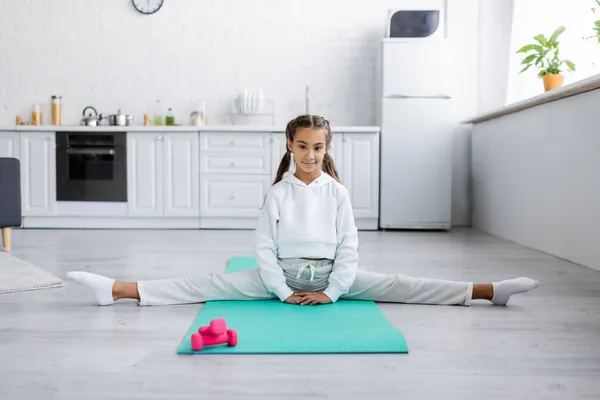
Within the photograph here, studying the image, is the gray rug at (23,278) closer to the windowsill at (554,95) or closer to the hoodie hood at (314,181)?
the hoodie hood at (314,181)

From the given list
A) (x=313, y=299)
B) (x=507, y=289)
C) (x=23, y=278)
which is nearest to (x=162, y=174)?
(x=23, y=278)

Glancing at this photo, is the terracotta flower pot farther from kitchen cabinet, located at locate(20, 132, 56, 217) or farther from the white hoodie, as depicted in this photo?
kitchen cabinet, located at locate(20, 132, 56, 217)

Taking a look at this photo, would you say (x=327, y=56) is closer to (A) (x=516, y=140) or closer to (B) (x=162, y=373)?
(A) (x=516, y=140)

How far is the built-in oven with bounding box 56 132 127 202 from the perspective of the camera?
208 inches

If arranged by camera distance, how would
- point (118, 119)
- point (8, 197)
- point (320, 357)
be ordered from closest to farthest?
point (320, 357), point (8, 197), point (118, 119)

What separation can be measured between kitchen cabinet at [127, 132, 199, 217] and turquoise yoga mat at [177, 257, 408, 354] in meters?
3.08

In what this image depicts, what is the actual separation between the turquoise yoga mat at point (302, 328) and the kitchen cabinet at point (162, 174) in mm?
3078

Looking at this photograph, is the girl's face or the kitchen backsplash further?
the kitchen backsplash

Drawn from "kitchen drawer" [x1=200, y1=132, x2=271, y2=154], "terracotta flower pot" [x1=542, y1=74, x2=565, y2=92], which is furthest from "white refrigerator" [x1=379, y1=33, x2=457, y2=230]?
"terracotta flower pot" [x1=542, y1=74, x2=565, y2=92]

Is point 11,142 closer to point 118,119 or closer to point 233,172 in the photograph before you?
point 118,119

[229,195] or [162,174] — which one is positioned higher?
[162,174]

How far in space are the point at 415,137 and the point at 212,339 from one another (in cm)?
385

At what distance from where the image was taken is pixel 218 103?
5730mm

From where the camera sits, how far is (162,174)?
17.4ft
